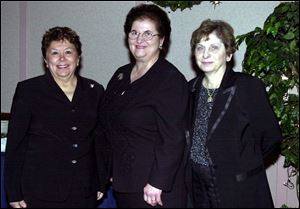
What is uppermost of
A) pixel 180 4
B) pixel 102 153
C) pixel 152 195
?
pixel 180 4

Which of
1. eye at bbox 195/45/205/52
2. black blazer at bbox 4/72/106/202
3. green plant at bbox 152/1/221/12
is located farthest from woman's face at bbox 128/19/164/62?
green plant at bbox 152/1/221/12

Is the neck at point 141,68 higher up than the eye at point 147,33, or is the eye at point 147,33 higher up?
the eye at point 147,33

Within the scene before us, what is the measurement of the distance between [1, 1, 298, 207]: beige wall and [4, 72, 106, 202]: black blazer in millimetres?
1381

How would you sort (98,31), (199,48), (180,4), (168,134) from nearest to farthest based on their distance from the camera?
(168,134) < (199,48) < (180,4) < (98,31)

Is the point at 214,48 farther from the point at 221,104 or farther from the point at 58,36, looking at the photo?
the point at 58,36

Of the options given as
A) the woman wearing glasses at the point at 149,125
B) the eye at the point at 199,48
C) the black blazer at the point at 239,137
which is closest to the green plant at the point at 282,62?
the black blazer at the point at 239,137

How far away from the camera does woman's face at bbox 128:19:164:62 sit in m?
1.95

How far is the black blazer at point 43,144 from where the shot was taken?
2.02m

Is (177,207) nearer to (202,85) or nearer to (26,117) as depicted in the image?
(202,85)

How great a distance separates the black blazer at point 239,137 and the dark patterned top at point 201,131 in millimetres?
40

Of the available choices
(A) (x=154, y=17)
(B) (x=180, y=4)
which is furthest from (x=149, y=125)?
(B) (x=180, y=4)

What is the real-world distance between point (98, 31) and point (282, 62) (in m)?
1.85

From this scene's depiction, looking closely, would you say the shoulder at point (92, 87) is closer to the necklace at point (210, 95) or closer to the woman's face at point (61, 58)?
the woman's face at point (61, 58)

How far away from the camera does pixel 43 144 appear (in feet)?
6.66
